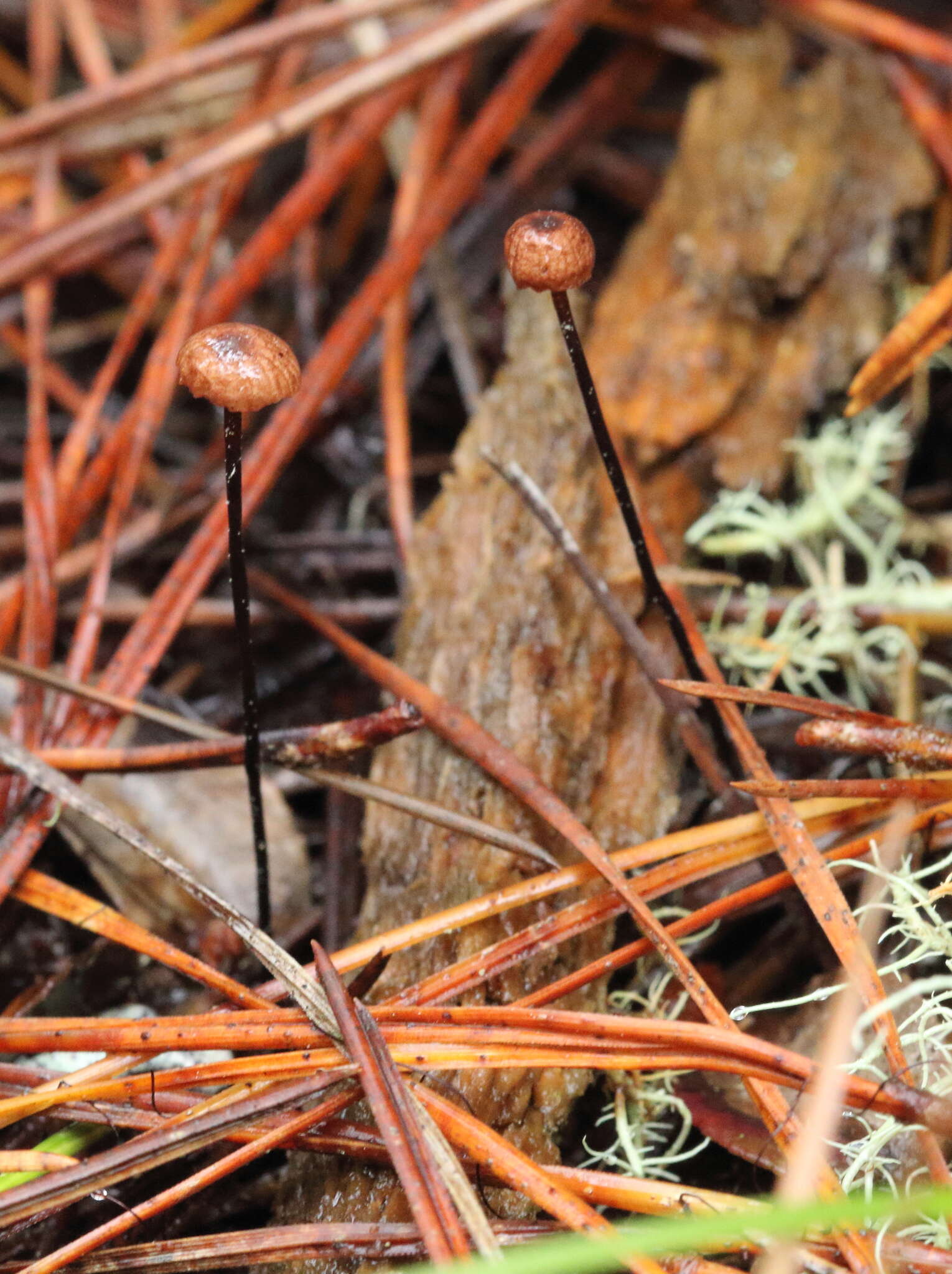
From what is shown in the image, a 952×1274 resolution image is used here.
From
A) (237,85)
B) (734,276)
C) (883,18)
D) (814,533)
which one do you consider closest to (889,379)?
(814,533)

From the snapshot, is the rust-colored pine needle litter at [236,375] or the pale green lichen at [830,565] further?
the pale green lichen at [830,565]

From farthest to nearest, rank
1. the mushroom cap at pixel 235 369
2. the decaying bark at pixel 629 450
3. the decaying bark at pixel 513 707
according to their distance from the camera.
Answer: the decaying bark at pixel 629 450 → the decaying bark at pixel 513 707 → the mushroom cap at pixel 235 369

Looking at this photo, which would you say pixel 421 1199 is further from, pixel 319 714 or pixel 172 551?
pixel 172 551

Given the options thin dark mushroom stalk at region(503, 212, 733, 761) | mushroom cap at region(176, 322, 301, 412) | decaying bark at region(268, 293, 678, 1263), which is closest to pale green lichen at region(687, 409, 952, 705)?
decaying bark at region(268, 293, 678, 1263)

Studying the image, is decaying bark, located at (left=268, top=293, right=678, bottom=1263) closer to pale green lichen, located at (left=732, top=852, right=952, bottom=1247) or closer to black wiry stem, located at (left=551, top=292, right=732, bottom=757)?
black wiry stem, located at (left=551, top=292, right=732, bottom=757)

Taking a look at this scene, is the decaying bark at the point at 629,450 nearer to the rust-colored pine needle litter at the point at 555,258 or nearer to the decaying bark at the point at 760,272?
the decaying bark at the point at 760,272

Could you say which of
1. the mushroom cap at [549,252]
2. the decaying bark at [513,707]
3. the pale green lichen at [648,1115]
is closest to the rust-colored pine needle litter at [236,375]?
the mushroom cap at [549,252]

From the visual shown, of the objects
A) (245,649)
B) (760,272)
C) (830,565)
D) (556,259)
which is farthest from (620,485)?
(760,272)
